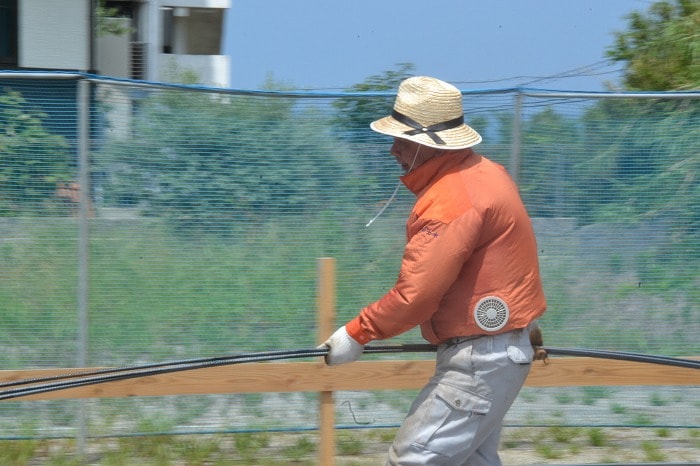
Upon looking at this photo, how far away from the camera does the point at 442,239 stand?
322 centimetres

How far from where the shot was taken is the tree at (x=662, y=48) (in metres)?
9.09

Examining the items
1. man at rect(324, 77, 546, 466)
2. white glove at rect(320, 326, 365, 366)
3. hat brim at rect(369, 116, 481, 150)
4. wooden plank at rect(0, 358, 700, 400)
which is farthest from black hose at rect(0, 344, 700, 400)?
wooden plank at rect(0, 358, 700, 400)

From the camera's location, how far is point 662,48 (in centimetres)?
1003

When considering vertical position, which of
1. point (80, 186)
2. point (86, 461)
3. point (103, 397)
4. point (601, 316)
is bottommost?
point (86, 461)

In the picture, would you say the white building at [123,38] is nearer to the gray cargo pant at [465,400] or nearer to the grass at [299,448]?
the grass at [299,448]

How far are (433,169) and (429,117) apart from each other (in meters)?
0.19

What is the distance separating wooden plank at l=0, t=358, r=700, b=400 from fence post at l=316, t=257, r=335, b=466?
167mm

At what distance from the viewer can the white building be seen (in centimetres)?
1359

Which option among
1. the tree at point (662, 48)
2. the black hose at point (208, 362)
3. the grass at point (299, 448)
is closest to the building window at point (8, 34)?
the tree at point (662, 48)

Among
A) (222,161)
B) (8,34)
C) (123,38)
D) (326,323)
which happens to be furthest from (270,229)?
(123,38)

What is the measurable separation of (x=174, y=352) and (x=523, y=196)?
2.09m

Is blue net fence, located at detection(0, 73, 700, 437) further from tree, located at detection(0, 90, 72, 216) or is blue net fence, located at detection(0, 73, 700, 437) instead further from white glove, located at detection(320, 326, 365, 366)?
white glove, located at detection(320, 326, 365, 366)

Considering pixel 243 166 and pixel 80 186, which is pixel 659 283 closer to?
pixel 243 166

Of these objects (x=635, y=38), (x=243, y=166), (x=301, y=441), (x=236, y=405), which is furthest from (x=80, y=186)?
(x=635, y=38)
